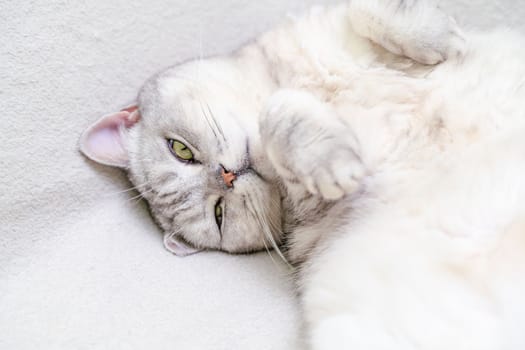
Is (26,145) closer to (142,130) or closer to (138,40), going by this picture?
(142,130)

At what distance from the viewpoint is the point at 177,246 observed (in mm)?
1533

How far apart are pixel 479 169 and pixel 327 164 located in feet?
1.23

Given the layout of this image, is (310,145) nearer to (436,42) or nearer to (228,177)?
(228,177)

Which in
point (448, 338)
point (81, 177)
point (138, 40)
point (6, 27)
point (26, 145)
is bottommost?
point (448, 338)

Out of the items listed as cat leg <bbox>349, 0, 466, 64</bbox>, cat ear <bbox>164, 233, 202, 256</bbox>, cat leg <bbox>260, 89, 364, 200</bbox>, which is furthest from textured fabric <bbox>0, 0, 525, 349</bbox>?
cat leg <bbox>349, 0, 466, 64</bbox>

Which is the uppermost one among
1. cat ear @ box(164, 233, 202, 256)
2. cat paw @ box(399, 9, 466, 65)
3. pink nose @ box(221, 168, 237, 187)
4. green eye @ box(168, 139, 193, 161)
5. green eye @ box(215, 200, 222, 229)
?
cat paw @ box(399, 9, 466, 65)

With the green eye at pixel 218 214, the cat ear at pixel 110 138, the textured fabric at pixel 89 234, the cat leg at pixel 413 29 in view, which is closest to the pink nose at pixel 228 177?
the green eye at pixel 218 214

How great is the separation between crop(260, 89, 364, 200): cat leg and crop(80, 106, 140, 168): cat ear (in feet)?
1.85

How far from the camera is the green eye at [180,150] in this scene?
1.48 m

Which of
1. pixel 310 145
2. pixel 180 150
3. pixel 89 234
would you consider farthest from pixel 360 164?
pixel 89 234

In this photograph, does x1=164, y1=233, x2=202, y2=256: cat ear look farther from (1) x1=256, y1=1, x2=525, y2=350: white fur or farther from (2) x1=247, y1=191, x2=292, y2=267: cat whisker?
(1) x1=256, y1=1, x2=525, y2=350: white fur

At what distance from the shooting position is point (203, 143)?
1.41 metres

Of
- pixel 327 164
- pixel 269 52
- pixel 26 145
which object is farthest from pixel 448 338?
pixel 26 145

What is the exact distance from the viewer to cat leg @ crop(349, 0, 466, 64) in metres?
1.37
